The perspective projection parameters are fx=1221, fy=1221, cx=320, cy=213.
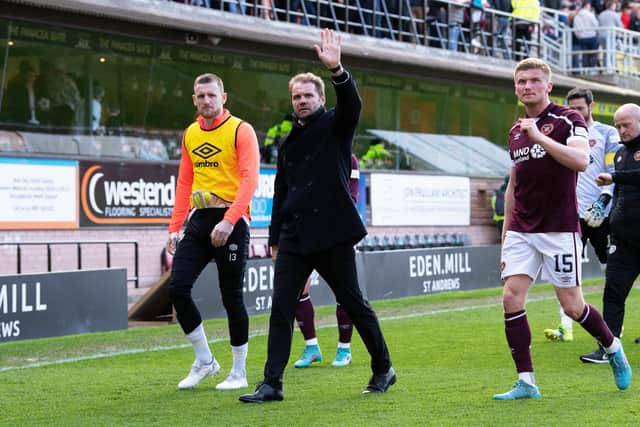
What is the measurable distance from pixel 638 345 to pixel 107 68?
12.6m

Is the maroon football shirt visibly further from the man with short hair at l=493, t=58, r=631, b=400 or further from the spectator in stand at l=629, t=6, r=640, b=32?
the spectator in stand at l=629, t=6, r=640, b=32

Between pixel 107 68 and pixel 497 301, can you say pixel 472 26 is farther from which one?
pixel 497 301

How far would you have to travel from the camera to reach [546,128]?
7312 mm

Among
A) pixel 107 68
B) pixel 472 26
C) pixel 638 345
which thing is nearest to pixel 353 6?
pixel 472 26

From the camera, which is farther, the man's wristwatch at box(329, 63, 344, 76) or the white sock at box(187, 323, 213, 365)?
the white sock at box(187, 323, 213, 365)

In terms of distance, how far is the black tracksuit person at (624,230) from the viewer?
9.42 meters

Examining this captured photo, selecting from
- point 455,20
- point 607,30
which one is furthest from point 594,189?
point 607,30

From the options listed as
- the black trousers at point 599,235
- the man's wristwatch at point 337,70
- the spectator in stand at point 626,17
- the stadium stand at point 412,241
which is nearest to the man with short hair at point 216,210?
the man's wristwatch at point 337,70

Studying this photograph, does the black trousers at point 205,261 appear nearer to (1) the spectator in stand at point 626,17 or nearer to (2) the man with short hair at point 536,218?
(2) the man with short hair at point 536,218

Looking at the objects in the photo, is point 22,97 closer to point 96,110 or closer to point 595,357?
point 96,110

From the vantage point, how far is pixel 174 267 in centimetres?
826

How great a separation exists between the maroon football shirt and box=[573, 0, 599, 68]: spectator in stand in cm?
2574

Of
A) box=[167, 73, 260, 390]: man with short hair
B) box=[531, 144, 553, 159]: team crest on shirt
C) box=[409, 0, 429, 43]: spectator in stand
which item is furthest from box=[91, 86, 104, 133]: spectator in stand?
box=[531, 144, 553, 159]: team crest on shirt

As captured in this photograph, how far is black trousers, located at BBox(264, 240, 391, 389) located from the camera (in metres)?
7.61
